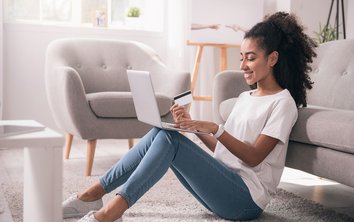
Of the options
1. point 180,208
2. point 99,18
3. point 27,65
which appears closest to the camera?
point 180,208

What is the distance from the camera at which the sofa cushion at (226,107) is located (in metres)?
2.36

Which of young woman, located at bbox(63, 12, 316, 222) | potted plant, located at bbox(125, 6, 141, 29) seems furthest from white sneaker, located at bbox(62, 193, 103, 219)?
potted plant, located at bbox(125, 6, 141, 29)

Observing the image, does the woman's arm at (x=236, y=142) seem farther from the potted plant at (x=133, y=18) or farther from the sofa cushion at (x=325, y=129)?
the potted plant at (x=133, y=18)

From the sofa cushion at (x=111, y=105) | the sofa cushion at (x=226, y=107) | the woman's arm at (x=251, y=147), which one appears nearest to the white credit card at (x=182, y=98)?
the woman's arm at (x=251, y=147)

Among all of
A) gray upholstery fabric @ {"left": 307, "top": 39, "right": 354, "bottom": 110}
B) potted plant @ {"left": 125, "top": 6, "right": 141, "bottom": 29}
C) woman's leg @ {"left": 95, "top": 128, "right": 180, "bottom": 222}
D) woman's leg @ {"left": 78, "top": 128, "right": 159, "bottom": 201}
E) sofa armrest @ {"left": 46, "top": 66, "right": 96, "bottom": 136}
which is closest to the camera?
woman's leg @ {"left": 95, "top": 128, "right": 180, "bottom": 222}

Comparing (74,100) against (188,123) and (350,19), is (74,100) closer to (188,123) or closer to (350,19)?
(188,123)

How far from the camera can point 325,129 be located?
5.54ft

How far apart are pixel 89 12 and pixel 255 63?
290 cm

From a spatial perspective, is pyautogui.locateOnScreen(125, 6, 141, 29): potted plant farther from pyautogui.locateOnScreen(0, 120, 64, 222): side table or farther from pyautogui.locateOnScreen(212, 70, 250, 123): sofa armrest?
pyautogui.locateOnScreen(0, 120, 64, 222): side table

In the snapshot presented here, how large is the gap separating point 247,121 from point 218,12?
2435 millimetres

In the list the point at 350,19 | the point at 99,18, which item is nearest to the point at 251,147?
the point at 99,18

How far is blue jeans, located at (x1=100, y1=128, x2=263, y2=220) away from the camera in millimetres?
1491

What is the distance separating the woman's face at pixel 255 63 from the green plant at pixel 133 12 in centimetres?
267

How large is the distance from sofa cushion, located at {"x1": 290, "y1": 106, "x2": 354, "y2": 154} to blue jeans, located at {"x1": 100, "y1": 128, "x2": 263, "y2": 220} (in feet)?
1.08
